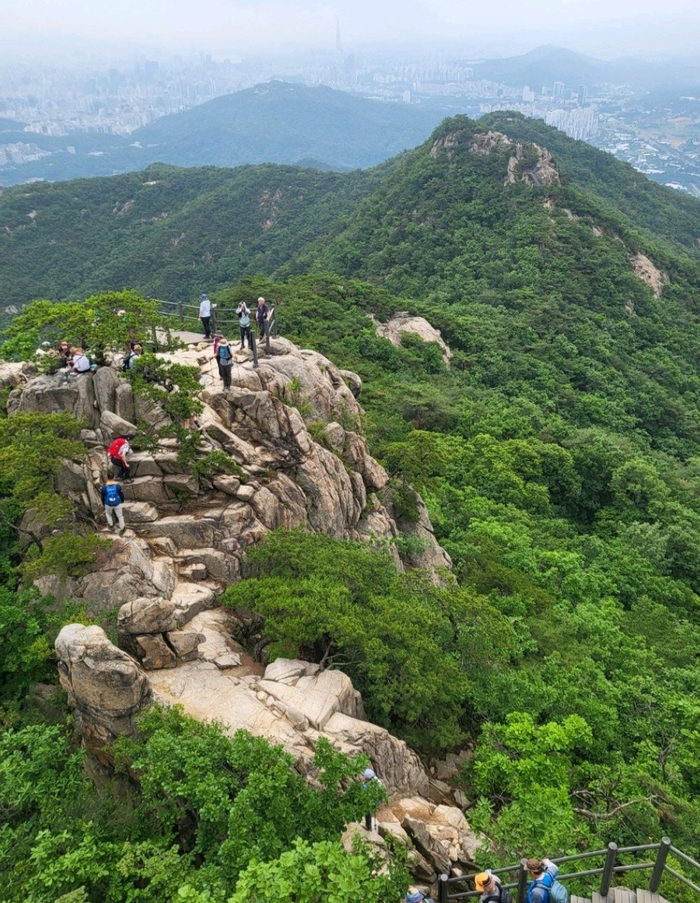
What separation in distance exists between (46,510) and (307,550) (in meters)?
5.75

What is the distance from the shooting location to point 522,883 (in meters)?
7.74

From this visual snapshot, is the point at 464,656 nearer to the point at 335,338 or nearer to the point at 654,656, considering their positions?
the point at 654,656

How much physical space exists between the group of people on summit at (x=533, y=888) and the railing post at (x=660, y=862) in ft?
3.76

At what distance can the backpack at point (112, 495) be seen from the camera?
12.8 m

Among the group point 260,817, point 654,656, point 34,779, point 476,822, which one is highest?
point 260,817

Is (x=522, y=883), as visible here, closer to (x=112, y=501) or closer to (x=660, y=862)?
(x=660, y=862)

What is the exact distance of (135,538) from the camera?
13.3 metres

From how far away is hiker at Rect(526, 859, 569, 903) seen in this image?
7.43 meters

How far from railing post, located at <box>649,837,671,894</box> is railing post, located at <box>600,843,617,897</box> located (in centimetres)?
52

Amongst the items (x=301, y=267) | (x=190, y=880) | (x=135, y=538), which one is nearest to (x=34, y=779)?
(x=190, y=880)

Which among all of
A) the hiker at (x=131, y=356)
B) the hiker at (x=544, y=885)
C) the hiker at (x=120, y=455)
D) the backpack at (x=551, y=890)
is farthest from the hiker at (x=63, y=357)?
the backpack at (x=551, y=890)

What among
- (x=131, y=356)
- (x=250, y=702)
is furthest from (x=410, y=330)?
(x=250, y=702)

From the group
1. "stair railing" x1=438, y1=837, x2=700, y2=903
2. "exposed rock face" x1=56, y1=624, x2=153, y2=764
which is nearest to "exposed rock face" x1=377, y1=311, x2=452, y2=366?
"exposed rock face" x1=56, y1=624, x2=153, y2=764

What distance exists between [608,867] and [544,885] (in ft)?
2.81
